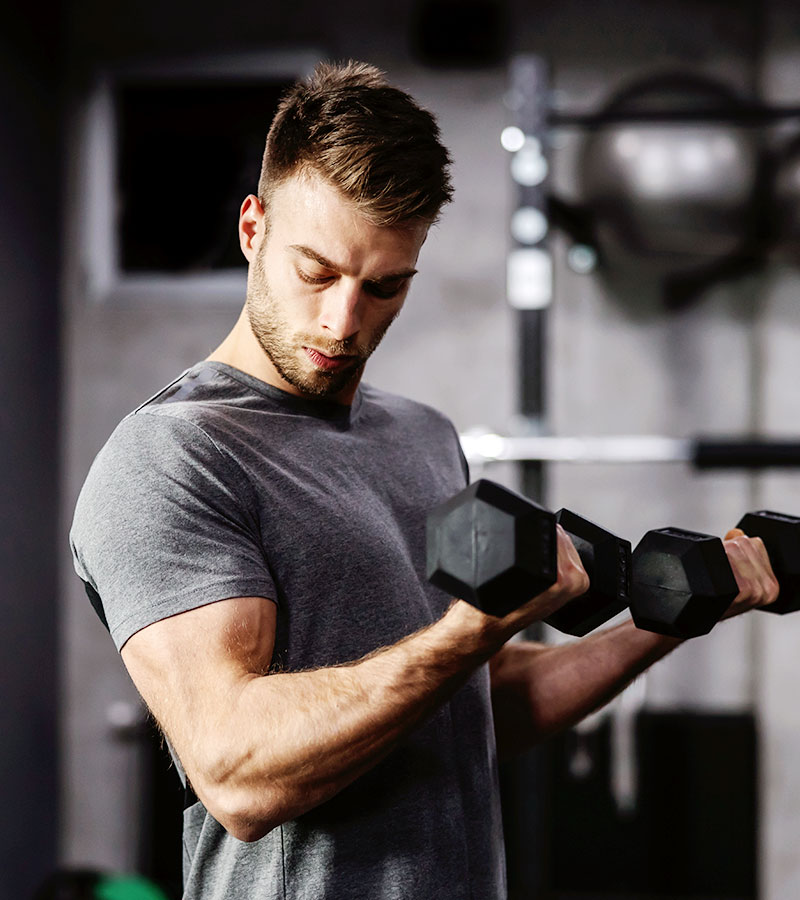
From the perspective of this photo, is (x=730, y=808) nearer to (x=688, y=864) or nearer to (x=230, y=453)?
(x=688, y=864)

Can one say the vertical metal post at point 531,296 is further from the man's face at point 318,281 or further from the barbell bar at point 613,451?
the man's face at point 318,281

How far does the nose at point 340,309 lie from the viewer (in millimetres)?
1075

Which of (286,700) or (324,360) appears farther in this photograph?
(324,360)

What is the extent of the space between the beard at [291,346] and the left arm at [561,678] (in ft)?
1.63

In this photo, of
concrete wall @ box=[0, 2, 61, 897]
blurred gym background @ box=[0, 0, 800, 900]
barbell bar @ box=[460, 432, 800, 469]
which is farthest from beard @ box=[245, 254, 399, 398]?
concrete wall @ box=[0, 2, 61, 897]

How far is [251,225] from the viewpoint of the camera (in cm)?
116

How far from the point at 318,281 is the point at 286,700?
494 mm

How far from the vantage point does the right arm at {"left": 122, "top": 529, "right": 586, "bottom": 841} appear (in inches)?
32.6

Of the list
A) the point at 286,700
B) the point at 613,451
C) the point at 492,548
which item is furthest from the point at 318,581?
the point at 613,451

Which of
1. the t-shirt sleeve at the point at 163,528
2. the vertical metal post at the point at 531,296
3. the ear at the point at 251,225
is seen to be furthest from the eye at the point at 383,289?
the vertical metal post at the point at 531,296

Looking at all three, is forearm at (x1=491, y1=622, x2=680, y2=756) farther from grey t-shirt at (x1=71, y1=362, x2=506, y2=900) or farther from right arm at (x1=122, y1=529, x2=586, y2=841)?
right arm at (x1=122, y1=529, x2=586, y2=841)

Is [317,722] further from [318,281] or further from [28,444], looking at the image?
[28,444]

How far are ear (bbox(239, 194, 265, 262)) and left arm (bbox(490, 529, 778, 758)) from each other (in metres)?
0.67

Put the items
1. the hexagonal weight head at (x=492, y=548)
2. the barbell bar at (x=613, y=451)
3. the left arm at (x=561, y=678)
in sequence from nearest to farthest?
1. the hexagonal weight head at (x=492, y=548)
2. the left arm at (x=561, y=678)
3. the barbell bar at (x=613, y=451)
